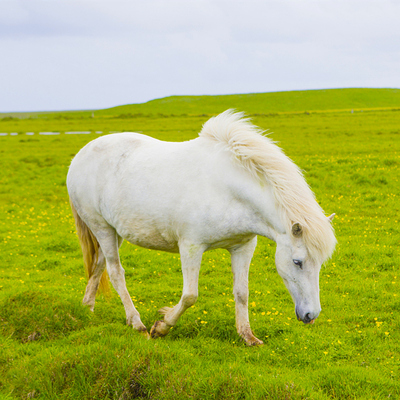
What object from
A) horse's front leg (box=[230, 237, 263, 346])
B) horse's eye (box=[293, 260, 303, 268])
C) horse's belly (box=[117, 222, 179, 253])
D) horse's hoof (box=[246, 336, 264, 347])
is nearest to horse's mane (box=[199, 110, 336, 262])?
horse's eye (box=[293, 260, 303, 268])

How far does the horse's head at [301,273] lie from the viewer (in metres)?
4.51

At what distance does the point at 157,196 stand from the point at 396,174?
12837 mm

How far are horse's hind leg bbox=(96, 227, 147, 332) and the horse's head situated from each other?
2126 mm

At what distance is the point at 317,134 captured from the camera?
31750 millimetres

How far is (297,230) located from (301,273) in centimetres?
50

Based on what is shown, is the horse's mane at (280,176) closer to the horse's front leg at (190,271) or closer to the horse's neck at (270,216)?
the horse's neck at (270,216)

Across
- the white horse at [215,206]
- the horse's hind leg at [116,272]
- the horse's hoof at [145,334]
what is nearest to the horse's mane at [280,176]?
the white horse at [215,206]

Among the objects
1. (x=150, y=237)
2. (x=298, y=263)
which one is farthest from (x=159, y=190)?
(x=298, y=263)

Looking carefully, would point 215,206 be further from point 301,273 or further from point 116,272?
point 116,272

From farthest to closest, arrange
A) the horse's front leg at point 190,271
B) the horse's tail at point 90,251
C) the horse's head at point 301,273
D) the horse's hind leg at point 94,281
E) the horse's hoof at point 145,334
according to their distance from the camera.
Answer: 1. the horse's tail at point 90,251
2. the horse's hind leg at point 94,281
3. the horse's hoof at point 145,334
4. the horse's front leg at point 190,271
5. the horse's head at point 301,273

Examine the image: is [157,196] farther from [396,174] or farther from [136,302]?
[396,174]

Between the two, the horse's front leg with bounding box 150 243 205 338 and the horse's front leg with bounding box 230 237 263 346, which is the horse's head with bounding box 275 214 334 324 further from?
the horse's front leg with bounding box 150 243 205 338

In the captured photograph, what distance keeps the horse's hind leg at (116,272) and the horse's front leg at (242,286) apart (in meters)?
1.27

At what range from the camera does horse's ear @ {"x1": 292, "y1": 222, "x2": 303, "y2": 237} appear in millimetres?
4391
